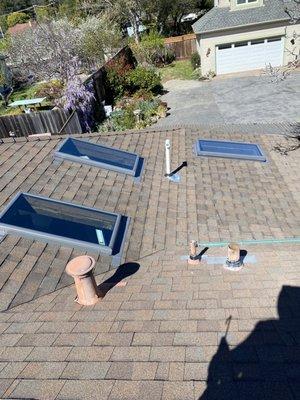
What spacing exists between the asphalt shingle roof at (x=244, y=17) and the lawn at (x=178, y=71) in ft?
14.3

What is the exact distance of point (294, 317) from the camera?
5.80m

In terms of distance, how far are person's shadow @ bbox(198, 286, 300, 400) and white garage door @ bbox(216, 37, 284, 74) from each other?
30.3 meters

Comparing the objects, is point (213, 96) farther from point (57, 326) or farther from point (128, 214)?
point (57, 326)

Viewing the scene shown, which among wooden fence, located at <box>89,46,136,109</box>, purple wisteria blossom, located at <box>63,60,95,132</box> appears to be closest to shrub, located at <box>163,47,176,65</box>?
wooden fence, located at <box>89,46,136,109</box>

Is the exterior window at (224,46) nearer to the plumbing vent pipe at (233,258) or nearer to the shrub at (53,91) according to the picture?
the shrub at (53,91)

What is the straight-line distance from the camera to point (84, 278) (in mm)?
6000

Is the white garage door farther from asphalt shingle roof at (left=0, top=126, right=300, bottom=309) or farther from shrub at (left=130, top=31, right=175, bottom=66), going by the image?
asphalt shingle roof at (left=0, top=126, right=300, bottom=309)

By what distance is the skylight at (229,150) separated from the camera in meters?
12.4

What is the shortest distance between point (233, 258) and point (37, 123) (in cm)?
1625

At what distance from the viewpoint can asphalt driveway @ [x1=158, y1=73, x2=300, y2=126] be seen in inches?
914

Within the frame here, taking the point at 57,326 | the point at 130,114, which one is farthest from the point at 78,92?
the point at 57,326

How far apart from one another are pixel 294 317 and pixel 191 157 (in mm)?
7446

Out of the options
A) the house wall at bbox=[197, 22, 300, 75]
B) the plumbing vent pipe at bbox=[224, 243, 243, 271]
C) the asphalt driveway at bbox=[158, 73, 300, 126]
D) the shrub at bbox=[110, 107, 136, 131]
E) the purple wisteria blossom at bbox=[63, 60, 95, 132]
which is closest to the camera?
the plumbing vent pipe at bbox=[224, 243, 243, 271]

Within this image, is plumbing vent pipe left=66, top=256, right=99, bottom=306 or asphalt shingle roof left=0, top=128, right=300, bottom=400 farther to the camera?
plumbing vent pipe left=66, top=256, right=99, bottom=306
